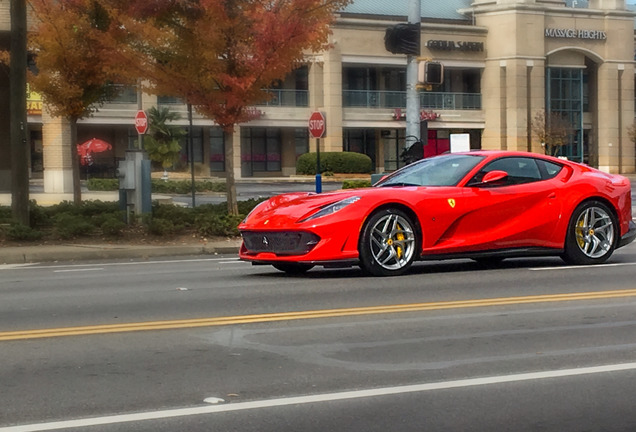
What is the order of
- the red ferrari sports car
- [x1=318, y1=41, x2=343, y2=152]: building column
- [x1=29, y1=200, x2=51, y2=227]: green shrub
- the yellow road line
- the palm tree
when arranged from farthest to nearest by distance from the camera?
1. [x1=318, y1=41, x2=343, y2=152]: building column
2. the palm tree
3. [x1=29, y1=200, x2=51, y2=227]: green shrub
4. the red ferrari sports car
5. the yellow road line

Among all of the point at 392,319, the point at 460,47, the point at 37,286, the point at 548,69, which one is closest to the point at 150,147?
the point at 460,47

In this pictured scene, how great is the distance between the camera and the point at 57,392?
6160 millimetres

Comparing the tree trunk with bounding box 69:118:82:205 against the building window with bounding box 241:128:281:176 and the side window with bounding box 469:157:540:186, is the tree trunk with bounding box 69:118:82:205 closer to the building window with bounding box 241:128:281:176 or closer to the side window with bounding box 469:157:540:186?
the side window with bounding box 469:157:540:186

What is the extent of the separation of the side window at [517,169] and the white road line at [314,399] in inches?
217

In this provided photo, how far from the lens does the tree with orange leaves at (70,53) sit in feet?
68.4

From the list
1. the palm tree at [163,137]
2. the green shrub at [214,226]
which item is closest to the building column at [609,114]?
the palm tree at [163,137]

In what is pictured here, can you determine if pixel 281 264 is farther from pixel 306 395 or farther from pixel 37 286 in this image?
pixel 306 395

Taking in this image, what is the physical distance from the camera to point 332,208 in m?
11.1

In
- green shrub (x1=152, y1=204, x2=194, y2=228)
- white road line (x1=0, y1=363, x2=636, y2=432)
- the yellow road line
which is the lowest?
white road line (x1=0, y1=363, x2=636, y2=432)

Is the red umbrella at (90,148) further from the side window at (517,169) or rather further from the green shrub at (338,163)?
the side window at (517,169)

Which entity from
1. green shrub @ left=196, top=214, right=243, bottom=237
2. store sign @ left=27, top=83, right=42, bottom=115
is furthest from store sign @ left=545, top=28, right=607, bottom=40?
green shrub @ left=196, top=214, right=243, bottom=237

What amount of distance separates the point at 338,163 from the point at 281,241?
155ft

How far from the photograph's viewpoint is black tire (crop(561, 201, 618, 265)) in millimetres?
12289

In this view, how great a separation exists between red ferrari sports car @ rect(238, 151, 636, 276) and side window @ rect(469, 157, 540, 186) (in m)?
0.01
